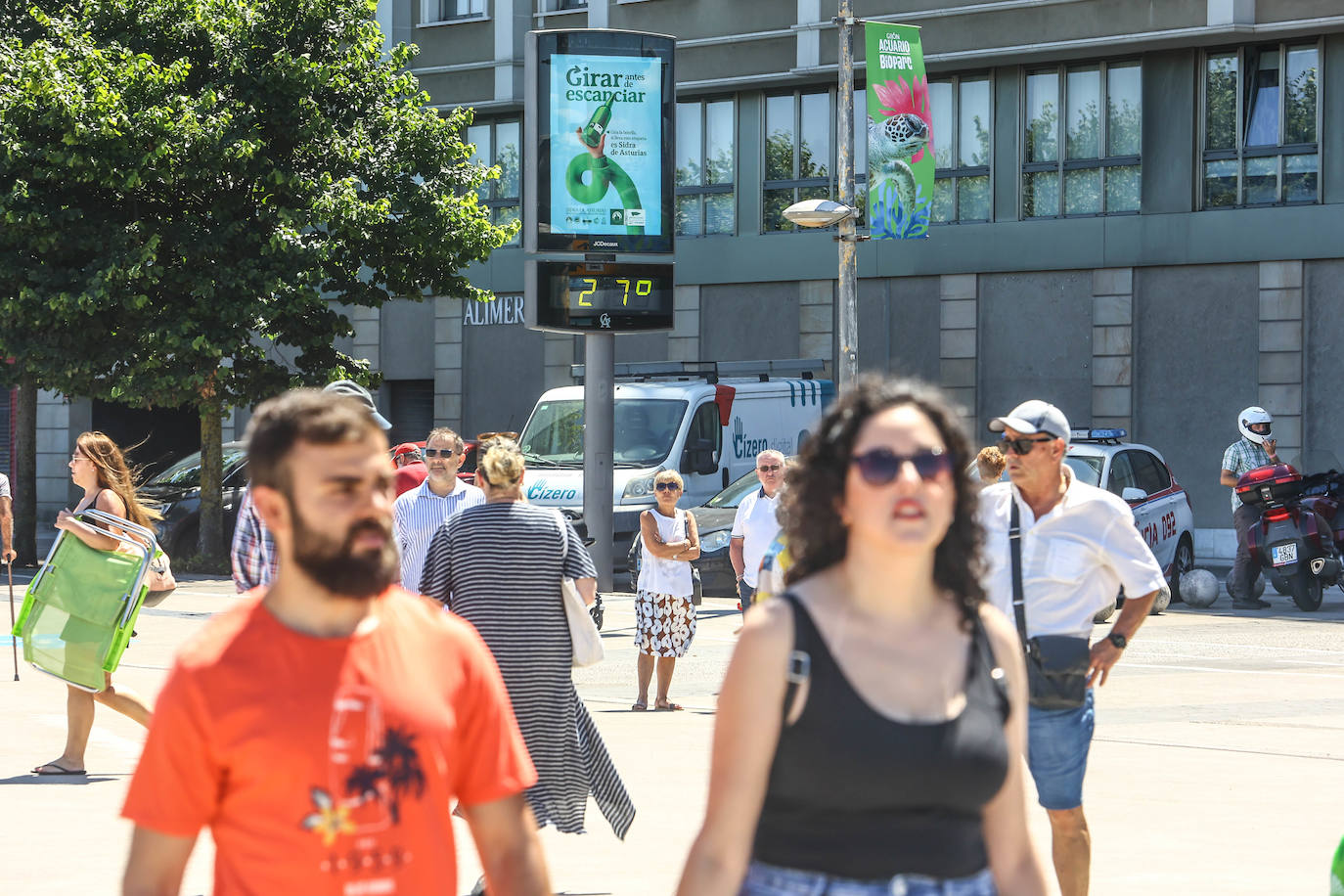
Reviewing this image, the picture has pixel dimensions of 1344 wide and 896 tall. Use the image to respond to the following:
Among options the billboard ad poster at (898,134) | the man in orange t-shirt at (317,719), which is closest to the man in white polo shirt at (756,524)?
the man in orange t-shirt at (317,719)

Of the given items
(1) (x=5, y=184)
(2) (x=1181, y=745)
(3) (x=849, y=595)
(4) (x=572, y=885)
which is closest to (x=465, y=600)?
(4) (x=572, y=885)

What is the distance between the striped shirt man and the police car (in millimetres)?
10660

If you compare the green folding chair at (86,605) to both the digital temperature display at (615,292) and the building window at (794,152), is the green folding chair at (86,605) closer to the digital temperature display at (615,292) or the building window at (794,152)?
the digital temperature display at (615,292)

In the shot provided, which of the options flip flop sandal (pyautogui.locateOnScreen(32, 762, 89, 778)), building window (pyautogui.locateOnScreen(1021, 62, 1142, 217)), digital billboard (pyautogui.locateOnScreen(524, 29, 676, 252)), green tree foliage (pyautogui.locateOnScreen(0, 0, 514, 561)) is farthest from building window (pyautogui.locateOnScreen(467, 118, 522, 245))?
flip flop sandal (pyautogui.locateOnScreen(32, 762, 89, 778))

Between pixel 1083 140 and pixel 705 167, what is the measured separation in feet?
20.4

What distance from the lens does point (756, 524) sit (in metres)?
11.1

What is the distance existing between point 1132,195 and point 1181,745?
1743 centimetres

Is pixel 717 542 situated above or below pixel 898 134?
below

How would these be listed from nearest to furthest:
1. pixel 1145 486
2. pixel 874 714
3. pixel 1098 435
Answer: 1. pixel 874 714
2. pixel 1145 486
3. pixel 1098 435

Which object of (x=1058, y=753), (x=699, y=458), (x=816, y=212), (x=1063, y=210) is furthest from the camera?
(x=1063, y=210)

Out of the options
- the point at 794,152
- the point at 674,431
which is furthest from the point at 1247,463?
the point at 794,152

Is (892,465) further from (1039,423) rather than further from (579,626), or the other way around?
(579,626)

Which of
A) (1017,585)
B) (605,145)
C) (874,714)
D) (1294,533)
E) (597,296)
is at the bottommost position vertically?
(1294,533)

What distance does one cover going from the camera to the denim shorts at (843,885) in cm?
282
